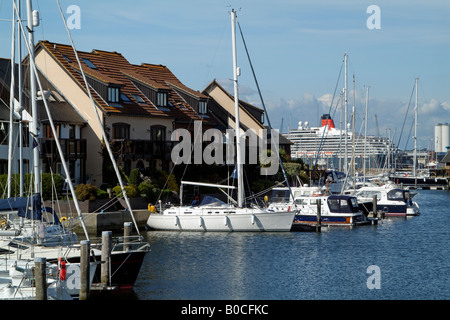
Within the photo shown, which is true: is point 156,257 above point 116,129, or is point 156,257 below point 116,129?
below

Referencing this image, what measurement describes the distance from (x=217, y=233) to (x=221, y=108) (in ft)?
106

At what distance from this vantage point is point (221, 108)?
7800 cm

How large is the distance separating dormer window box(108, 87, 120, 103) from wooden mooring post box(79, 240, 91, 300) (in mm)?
36154

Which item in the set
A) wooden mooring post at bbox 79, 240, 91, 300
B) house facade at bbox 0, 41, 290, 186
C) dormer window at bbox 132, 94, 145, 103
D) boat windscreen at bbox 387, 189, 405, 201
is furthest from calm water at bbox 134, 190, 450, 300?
dormer window at bbox 132, 94, 145, 103

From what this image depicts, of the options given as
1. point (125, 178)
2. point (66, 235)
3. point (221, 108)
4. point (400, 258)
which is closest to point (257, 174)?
point (221, 108)

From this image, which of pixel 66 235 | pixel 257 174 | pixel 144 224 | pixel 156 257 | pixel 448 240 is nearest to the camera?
pixel 66 235

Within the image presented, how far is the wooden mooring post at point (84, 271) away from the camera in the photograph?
26.0 meters

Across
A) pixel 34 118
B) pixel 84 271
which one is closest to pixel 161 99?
pixel 34 118

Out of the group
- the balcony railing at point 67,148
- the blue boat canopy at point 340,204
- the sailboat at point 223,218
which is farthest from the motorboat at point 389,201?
the balcony railing at point 67,148

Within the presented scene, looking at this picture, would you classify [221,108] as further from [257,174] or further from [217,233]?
[217,233]

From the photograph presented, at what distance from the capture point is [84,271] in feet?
85.9

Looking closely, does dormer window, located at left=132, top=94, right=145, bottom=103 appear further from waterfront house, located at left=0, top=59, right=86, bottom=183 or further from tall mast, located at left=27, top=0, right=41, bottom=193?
tall mast, located at left=27, top=0, right=41, bottom=193

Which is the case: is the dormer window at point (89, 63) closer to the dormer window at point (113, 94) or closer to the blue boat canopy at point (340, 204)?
the dormer window at point (113, 94)
